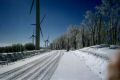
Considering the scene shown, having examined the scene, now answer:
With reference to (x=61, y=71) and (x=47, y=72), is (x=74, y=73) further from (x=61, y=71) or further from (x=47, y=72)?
(x=47, y=72)

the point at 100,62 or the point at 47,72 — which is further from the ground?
the point at 100,62

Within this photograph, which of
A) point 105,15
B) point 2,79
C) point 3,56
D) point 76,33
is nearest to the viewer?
point 2,79

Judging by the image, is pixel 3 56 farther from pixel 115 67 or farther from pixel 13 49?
pixel 13 49

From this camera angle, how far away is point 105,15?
6062 centimetres

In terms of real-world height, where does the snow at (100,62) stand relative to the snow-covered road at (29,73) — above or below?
above

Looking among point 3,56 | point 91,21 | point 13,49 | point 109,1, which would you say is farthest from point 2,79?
point 91,21

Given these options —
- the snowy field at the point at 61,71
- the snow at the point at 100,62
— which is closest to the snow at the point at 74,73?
the snowy field at the point at 61,71

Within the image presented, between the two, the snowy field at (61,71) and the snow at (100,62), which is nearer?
the snow at (100,62)

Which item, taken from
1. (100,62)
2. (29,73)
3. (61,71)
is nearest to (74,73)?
(61,71)

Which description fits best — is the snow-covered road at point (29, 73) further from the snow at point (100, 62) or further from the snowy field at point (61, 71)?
the snow at point (100, 62)

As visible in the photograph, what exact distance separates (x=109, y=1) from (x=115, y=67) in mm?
56489

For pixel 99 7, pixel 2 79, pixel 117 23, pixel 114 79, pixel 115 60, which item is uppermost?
pixel 99 7

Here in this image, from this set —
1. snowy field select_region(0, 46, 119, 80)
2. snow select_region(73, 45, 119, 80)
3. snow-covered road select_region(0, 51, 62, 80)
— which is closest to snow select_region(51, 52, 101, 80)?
snowy field select_region(0, 46, 119, 80)

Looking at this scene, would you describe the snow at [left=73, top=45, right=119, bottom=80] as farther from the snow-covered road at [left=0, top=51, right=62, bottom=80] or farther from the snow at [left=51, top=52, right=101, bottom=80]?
the snow-covered road at [left=0, top=51, right=62, bottom=80]
